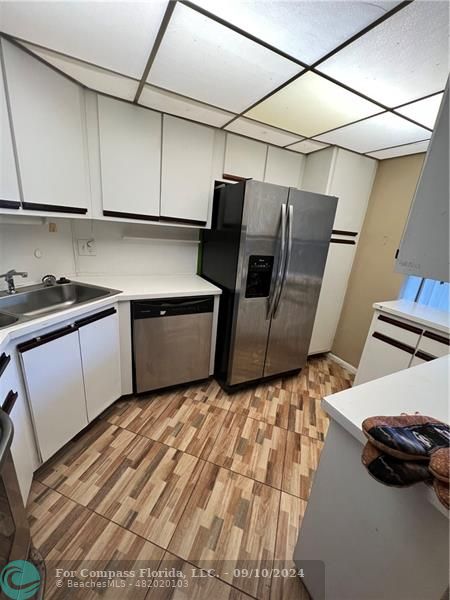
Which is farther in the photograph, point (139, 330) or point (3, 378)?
point (139, 330)

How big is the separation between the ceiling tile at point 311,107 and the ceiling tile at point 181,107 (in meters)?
0.27

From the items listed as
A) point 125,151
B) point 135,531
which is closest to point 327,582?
point 135,531

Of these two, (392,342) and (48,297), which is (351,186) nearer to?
(392,342)

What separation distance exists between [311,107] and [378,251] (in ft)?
5.36

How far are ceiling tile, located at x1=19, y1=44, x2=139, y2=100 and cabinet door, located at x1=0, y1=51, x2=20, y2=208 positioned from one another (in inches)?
11.5

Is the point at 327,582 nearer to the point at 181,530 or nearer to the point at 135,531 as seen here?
the point at 181,530

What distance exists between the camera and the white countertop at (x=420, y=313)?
1783 millimetres

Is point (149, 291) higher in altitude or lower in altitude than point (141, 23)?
lower

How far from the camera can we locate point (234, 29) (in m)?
1.02

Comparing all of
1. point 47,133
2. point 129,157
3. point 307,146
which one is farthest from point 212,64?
point 307,146

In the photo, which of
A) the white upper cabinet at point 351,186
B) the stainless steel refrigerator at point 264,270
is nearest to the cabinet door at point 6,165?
the stainless steel refrigerator at point 264,270

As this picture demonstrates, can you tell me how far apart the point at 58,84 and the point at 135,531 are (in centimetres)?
256

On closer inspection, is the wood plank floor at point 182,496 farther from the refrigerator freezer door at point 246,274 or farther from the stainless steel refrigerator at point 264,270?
the stainless steel refrigerator at point 264,270

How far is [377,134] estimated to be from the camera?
1.93 metres
